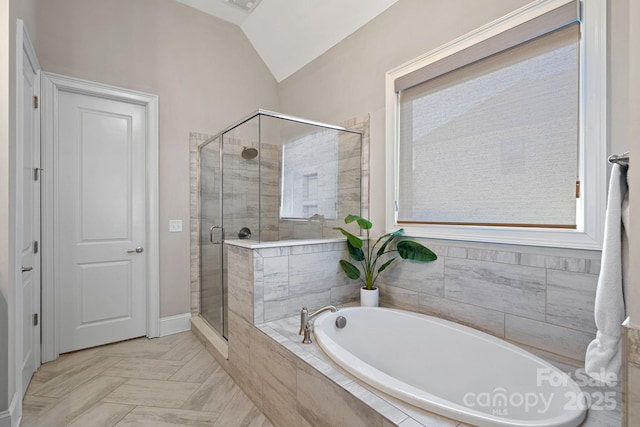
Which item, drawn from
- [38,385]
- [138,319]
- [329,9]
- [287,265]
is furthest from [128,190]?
[329,9]

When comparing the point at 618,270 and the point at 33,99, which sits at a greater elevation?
the point at 33,99

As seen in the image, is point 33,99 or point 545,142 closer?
point 545,142

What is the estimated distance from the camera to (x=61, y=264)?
8.32 ft

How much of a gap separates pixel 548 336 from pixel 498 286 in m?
0.32

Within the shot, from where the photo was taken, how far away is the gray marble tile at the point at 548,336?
1.50 meters

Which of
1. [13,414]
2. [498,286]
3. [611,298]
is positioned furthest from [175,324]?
[611,298]

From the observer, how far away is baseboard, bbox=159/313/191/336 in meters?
2.96

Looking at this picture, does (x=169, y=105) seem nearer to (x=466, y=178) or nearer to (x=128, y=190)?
(x=128, y=190)

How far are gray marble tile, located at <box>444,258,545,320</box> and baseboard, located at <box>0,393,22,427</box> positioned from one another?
2516 millimetres

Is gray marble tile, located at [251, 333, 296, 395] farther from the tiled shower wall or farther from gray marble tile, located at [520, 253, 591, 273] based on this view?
gray marble tile, located at [520, 253, 591, 273]

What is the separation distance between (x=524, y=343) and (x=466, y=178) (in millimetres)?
986

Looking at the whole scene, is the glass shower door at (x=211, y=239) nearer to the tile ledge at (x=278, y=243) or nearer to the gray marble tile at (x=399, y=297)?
the tile ledge at (x=278, y=243)

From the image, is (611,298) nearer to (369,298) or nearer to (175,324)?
(369,298)

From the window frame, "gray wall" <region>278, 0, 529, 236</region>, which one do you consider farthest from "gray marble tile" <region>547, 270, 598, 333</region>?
"gray wall" <region>278, 0, 529, 236</region>
